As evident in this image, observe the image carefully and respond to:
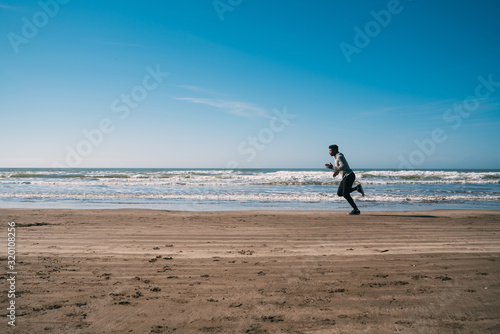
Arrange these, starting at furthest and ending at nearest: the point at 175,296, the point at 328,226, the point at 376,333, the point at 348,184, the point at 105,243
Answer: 1. the point at 348,184
2. the point at 328,226
3. the point at 105,243
4. the point at 175,296
5. the point at 376,333

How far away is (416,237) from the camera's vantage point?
21.0 ft

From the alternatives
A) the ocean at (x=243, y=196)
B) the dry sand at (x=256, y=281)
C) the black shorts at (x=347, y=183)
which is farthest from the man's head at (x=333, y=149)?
the dry sand at (x=256, y=281)

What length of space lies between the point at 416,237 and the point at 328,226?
2012mm

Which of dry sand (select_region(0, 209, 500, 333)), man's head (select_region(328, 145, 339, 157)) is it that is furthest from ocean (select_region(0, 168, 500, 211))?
dry sand (select_region(0, 209, 500, 333))

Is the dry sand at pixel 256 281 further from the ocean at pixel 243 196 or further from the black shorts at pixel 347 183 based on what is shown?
the ocean at pixel 243 196

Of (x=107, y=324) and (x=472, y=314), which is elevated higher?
(x=107, y=324)

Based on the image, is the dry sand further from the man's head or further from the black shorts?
the man's head

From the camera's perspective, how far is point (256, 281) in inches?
149

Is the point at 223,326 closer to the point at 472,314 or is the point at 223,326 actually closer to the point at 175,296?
the point at 175,296

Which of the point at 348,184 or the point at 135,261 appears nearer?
the point at 135,261

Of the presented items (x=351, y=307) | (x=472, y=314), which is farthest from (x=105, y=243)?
(x=472, y=314)

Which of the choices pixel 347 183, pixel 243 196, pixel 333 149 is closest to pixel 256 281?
pixel 347 183

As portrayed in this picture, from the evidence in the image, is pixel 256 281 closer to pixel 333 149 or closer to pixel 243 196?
pixel 333 149

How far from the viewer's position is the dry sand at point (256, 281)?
281 centimetres
